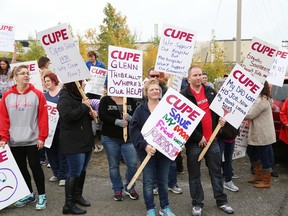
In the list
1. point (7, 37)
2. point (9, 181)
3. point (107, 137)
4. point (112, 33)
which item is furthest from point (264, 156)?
point (112, 33)

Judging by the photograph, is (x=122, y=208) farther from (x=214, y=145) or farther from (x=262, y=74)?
(x=262, y=74)

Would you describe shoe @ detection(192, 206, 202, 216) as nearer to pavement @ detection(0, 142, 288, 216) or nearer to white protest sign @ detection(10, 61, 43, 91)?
pavement @ detection(0, 142, 288, 216)

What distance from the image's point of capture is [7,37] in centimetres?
726

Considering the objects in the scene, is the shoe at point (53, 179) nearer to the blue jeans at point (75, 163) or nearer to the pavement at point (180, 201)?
the pavement at point (180, 201)

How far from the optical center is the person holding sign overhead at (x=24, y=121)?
4133 mm

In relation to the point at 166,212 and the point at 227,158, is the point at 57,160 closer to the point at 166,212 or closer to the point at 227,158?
the point at 166,212

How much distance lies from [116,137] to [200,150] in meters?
1.14

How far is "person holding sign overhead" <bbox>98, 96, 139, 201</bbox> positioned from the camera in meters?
4.36

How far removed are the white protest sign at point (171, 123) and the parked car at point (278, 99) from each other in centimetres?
254

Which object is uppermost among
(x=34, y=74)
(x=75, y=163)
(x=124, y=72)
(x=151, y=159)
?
(x=124, y=72)

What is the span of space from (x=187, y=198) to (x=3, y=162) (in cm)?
250

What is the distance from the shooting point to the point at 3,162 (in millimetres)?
4125

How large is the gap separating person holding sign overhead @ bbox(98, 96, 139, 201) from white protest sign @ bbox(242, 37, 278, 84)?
1845 millimetres

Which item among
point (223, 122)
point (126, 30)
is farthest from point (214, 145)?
point (126, 30)
